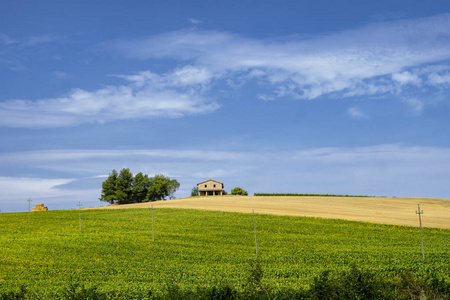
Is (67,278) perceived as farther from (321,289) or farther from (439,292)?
(439,292)

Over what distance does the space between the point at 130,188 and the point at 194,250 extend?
78.2 metres

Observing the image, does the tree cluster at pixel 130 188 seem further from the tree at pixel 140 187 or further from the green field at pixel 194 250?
the green field at pixel 194 250

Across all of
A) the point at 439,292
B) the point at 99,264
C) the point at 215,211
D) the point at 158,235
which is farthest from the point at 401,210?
the point at 439,292

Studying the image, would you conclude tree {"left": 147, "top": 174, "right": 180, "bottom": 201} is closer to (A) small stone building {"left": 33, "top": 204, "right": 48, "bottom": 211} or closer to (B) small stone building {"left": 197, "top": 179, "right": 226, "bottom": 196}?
(B) small stone building {"left": 197, "top": 179, "right": 226, "bottom": 196}

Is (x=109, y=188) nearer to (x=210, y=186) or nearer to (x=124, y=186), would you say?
(x=124, y=186)

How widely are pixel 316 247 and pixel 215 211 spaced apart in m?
28.6

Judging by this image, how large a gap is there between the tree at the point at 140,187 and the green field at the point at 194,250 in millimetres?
48118

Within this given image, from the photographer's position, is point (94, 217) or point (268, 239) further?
point (94, 217)

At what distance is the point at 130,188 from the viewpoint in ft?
371

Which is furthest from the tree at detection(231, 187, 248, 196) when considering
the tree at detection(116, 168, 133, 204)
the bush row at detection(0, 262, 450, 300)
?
the bush row at detection(0, 262, 450, 300)

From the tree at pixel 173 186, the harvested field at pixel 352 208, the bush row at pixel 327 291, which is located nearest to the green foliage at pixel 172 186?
the tree at pixel 173 186

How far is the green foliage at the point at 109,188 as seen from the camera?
113 m

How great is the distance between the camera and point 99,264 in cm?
3188

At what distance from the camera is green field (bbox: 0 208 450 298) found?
2558 centimetres
